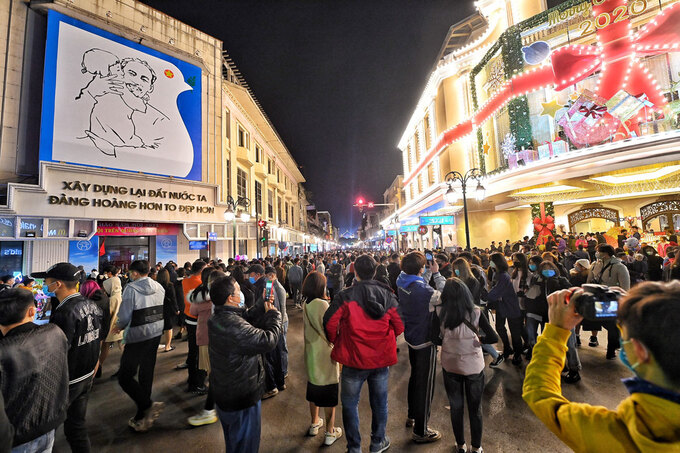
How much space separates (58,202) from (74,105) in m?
4.51

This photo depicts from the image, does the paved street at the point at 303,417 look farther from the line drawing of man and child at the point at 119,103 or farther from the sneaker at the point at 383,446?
the line drawing of man and child at the point at 119,103

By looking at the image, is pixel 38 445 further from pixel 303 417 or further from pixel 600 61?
pixel 600 61

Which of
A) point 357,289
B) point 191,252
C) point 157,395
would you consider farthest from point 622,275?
point 191,252

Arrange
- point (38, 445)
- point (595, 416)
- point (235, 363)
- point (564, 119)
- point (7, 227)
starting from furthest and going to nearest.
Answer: point (564, 119)
point (7, 227)
point (235, 363)
point (38, 445)
point (595, 416)

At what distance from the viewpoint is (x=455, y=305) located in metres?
3.10

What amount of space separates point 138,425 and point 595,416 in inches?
195

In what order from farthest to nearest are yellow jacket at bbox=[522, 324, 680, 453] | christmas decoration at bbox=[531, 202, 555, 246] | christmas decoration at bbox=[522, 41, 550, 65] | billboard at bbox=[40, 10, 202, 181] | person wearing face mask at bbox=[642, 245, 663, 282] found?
christmas decoration at bbox=[531, 202, 555, 246], christmas decoration at bbox=[522, 41, 550, 65], billboard at bbox=[40, 10, 202, 181], person wearing face mask at bbox=[642, 245, 663, 282], yellow jacket at bbox=[522, 324, 680, 453]

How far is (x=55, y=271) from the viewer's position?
3.11 m

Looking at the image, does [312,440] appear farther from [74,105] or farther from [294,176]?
[294,176]

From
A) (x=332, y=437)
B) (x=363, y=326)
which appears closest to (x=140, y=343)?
(x=332, y=437)

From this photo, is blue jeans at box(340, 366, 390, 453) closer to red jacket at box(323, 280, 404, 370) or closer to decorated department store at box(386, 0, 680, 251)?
red jacket at box(323, 280, 404, 370)

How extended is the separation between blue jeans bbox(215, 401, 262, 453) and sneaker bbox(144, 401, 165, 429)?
2188 mm

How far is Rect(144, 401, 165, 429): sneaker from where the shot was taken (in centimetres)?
393

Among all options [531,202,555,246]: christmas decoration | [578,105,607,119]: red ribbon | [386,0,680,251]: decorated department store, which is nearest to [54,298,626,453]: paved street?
[386,0,680,251]: decorated department store
